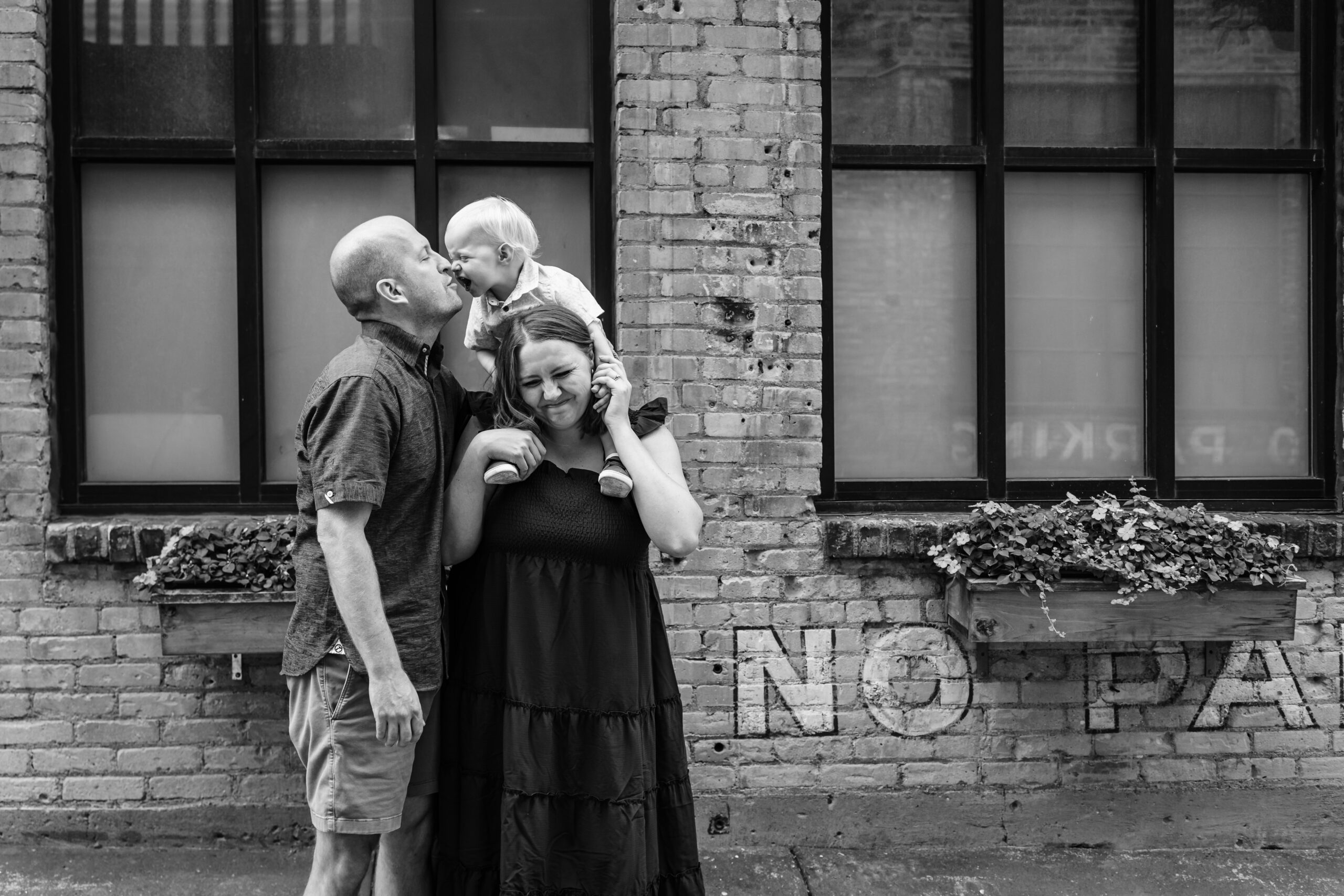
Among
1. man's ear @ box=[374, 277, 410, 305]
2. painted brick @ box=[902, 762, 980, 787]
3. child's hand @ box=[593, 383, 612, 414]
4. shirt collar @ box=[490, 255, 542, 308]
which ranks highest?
shirt collar @ box=[490, 255, 542, 308]

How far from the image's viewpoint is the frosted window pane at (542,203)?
4168mm

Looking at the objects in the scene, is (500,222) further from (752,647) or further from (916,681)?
(916,681)

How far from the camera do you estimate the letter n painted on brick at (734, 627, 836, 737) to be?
158 inches

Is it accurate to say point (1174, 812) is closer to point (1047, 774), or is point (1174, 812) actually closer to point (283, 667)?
point (1047, 774)

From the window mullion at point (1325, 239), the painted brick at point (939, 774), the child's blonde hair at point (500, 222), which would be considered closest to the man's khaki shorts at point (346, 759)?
the child's blonde hair at point (500, 222)

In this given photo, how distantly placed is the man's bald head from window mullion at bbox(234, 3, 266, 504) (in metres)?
1.63

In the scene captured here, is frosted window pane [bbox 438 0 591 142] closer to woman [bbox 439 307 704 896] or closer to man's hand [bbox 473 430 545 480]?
woman [bbox 439 307 704 896]

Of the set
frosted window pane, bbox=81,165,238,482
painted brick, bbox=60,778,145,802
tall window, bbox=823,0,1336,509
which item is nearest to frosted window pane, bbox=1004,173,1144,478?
tall window, bbox=823,0,1336,509

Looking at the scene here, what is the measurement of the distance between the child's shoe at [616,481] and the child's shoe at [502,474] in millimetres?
192

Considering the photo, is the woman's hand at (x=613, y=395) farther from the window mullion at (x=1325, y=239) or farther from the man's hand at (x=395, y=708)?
the window mullion at (x=1325, y=239)

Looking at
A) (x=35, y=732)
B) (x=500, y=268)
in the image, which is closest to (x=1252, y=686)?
(x=500, y=268)

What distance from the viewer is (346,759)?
2.52 m

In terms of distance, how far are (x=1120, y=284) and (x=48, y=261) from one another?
4039mm

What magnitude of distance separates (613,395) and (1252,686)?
2972 millimetres
